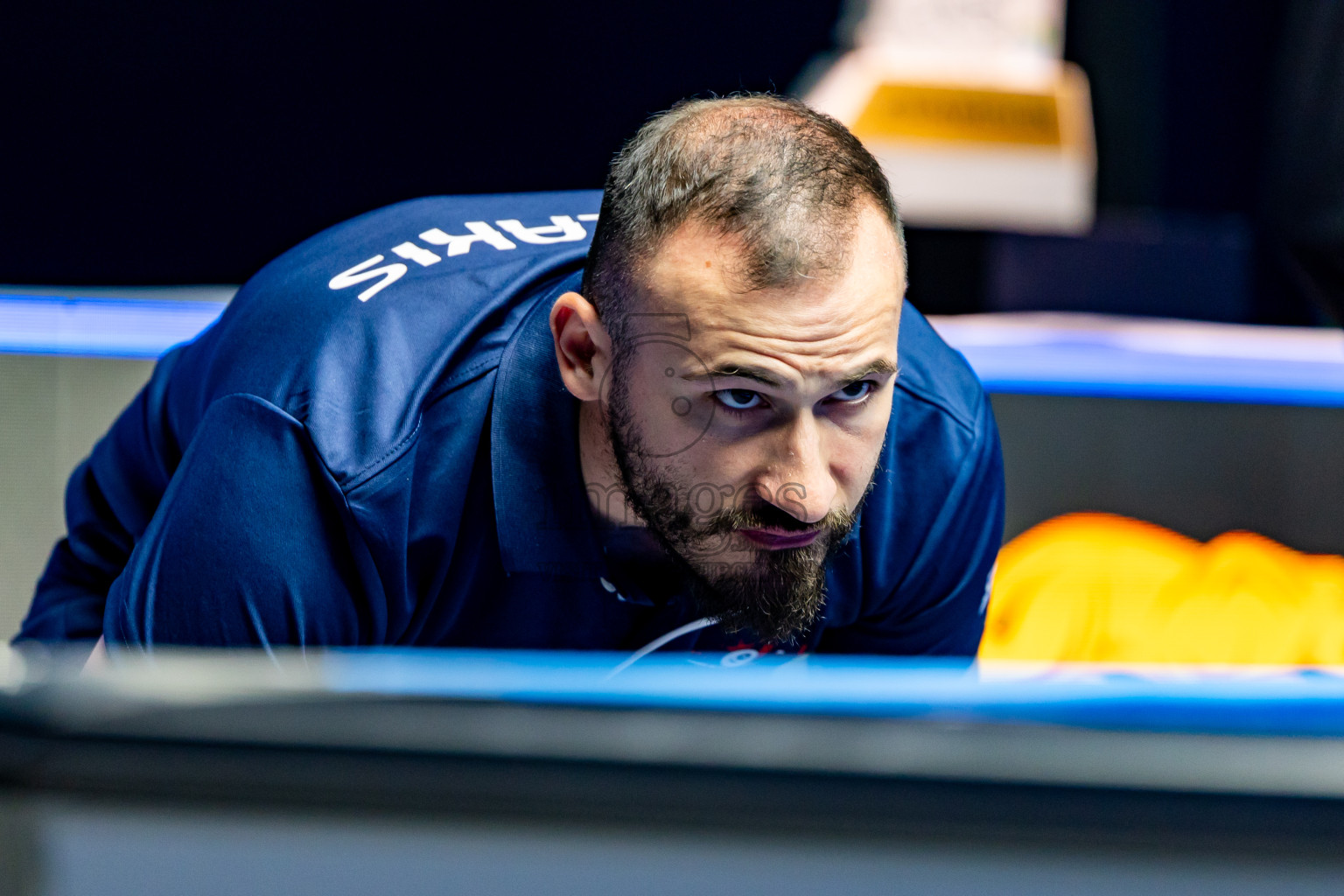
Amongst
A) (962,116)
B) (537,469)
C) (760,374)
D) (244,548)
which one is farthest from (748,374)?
(962,116)

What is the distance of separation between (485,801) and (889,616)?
0.85 metres

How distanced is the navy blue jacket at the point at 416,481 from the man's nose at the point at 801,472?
0.64 feet

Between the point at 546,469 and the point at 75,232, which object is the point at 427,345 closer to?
the point at 546,469

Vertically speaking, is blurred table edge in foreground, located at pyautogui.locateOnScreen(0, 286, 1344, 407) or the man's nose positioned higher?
the man's nose

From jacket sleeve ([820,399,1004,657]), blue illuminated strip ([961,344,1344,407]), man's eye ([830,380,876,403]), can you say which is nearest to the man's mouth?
man's eye ([830,380,876,403])

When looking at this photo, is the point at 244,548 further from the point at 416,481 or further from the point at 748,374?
the point at 748,374

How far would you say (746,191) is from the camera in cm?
84

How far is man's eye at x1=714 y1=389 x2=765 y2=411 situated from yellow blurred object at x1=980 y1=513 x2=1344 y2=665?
93cm

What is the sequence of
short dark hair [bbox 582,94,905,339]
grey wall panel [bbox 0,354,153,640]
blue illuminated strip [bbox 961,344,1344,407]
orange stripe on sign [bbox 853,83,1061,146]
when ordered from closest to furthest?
1. short dark hair [bbox 582,94,905,339]
2. grey wall panel [bbox 0,354,153,640]
3. blue illuminated strip [bbox 961,344,1344,407]
4. orange stripe on sign [bbox 853,83,1061,146]

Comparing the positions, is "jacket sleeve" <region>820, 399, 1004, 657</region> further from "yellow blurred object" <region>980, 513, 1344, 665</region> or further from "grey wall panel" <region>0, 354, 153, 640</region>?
"grey wall panel" <region>0, 354, 153, 640</region>

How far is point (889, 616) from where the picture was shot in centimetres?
120

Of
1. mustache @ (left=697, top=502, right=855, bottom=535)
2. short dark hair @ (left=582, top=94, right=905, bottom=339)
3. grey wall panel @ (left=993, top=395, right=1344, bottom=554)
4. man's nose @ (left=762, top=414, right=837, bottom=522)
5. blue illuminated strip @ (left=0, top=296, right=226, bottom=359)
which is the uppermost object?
short dark hair @ (left=582, top=94, right=905, bottom=339)

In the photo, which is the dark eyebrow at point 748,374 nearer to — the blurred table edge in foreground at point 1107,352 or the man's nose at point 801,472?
the man's nose at point 801,472

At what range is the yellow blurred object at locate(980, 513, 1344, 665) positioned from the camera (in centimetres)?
169
